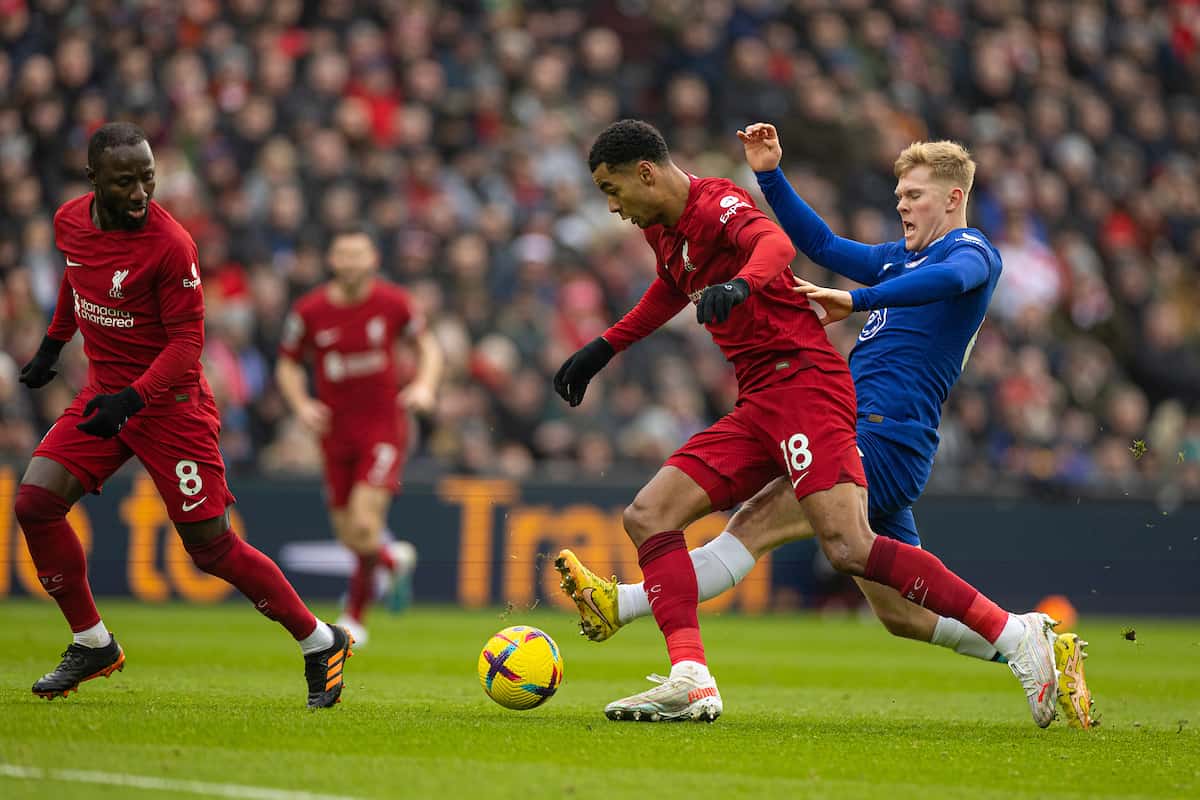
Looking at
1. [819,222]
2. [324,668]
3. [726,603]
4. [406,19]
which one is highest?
[406,19]

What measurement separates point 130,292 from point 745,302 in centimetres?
264

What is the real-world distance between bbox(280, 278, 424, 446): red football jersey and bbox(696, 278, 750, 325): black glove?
6.40 metres

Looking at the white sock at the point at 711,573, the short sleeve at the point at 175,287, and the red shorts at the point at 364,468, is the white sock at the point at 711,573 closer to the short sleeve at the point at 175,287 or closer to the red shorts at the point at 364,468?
the short sleeve at the point at 175,287

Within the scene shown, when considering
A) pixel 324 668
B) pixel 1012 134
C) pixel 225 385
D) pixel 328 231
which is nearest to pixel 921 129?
pixel 1012 134

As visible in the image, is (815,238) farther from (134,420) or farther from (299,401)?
(299,401)

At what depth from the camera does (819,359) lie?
705cm

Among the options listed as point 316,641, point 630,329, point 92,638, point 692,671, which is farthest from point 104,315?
point 692,671

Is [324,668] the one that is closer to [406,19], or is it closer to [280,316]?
[280,316]

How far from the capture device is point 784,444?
Answer: 697 cm

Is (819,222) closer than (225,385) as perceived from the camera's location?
Yes

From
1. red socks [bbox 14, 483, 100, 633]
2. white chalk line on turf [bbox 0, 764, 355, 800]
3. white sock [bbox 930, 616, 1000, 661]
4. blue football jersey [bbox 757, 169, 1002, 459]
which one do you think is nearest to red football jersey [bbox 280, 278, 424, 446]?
red socks [bbox 14, 483, 100, 633]

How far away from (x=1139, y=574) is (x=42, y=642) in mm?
11263

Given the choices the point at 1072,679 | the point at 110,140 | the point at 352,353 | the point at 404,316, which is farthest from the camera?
the point at 404,316

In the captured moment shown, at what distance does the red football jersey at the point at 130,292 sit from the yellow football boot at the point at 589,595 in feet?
5.87
